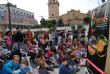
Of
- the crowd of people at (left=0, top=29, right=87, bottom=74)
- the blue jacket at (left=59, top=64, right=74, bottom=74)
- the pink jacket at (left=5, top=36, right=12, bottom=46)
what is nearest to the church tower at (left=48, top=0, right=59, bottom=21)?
the crowd of people at (left=0, top=29, right=87, bottom=74)

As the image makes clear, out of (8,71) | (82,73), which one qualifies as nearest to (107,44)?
(8,71)

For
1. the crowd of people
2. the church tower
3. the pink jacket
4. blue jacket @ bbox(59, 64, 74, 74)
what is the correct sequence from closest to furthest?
blue jacket @ bbox(59, 64, 74, 74) → the crowd of people → the pink jacket → the church tower

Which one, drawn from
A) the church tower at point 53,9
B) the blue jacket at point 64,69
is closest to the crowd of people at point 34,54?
the blue jacket at point 64,69

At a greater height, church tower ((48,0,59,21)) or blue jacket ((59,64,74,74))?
church tower ((48,0,59,21))

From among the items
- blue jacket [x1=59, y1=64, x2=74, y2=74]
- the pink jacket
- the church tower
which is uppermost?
the church tower

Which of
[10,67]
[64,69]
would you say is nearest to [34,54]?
[64,69]

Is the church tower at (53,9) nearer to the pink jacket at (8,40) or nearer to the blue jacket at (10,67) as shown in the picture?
the pink jacket at (8,40)

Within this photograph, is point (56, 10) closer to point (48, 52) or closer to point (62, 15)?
point (62, 15)

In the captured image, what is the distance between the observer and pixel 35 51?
14422 millimetres

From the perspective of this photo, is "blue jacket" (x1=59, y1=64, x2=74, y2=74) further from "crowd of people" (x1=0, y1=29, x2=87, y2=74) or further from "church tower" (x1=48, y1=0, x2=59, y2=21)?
"church tower" (x1=48, y1=0, x2=59, y2=21)

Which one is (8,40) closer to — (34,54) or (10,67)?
(34,54)

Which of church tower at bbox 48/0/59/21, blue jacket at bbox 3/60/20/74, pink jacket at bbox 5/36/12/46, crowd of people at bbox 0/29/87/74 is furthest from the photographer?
church tower at bbox 48/0/59/21

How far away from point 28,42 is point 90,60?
9.62 meters

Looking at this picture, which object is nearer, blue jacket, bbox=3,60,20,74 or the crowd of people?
blue jacket, bbox=3,60,20,74
